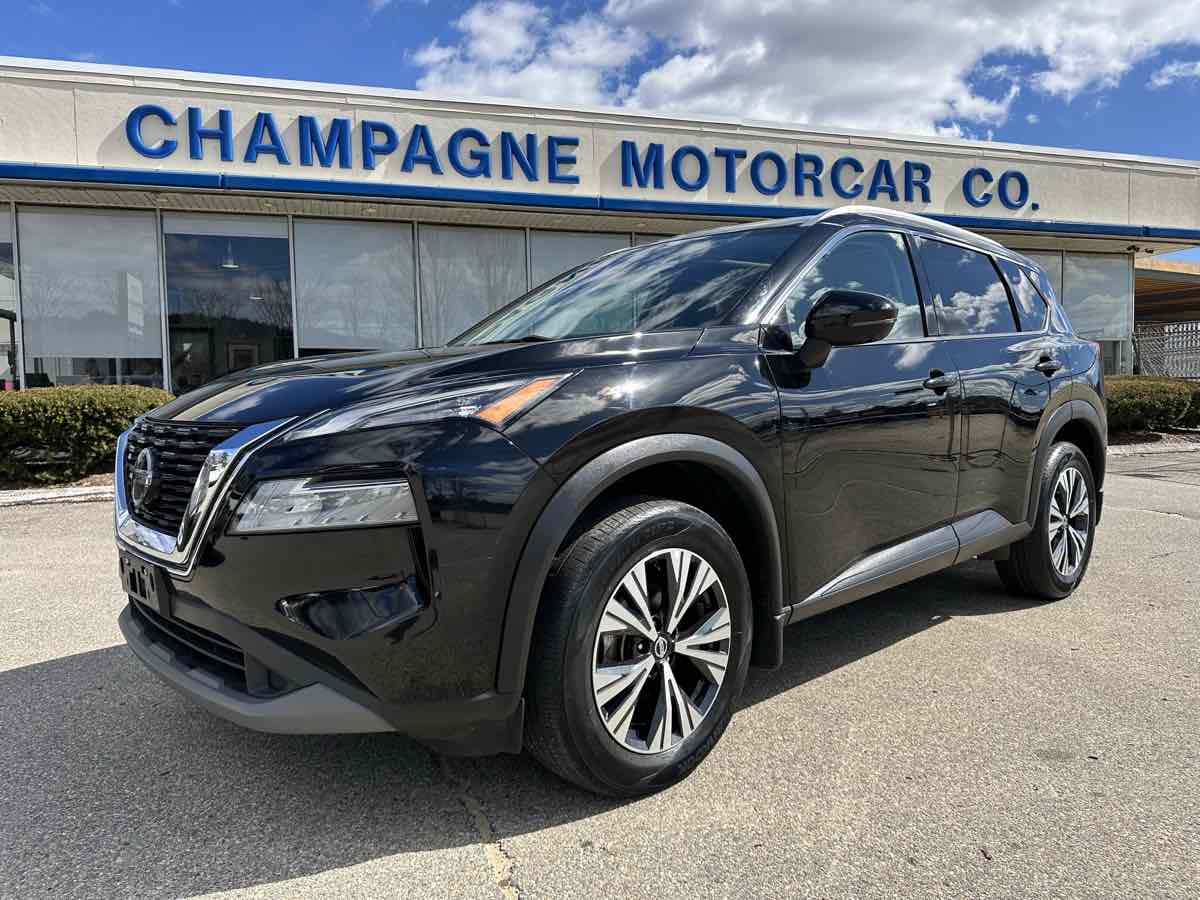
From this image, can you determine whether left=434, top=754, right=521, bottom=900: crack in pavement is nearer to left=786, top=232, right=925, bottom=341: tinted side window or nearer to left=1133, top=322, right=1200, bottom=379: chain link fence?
left=786, top=232, right=925, bottom=341: tinted side window

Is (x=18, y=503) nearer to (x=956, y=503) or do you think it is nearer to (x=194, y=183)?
(x=194, y=183)

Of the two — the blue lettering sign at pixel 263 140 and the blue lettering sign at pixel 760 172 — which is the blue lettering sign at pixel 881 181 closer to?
the blue lettering sign at pixel 760 172

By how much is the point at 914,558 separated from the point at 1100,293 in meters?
16.8

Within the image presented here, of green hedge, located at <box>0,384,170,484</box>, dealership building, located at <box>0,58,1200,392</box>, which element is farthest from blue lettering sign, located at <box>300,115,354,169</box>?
green hedge, located at <box>0,384,170,484</box>

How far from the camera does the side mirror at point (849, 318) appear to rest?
270 cm

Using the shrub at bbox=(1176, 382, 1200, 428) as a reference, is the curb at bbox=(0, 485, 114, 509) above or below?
below

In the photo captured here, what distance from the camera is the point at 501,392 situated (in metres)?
2.21

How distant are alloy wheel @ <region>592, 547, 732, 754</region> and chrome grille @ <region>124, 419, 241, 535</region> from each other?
114 cm

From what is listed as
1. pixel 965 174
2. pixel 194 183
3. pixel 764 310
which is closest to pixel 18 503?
pixel 194 183

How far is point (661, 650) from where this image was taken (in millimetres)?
2441

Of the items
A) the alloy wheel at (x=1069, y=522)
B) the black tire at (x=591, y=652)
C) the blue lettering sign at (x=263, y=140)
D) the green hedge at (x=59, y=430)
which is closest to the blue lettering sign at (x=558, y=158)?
the blue lettering sign at (x=263, y=140)

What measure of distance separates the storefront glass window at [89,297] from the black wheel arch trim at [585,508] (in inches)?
450

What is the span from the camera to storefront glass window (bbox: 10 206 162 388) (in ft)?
37.8

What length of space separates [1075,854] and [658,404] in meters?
1.57
